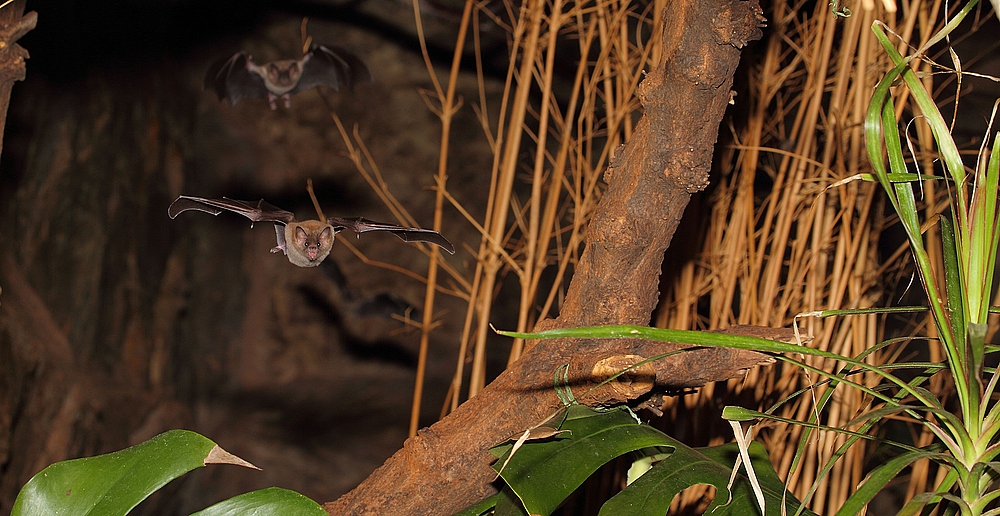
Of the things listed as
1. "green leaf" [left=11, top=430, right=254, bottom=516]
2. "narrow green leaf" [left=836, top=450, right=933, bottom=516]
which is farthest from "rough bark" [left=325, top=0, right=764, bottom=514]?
"green leaf" [left=11, top=430, right=254, bottom=516]

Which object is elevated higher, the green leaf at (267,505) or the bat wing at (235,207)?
the bat wing at (235,207)

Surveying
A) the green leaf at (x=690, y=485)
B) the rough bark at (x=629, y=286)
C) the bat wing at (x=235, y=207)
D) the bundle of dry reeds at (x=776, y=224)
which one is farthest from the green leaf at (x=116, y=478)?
the bundle of dry reeds at (x=776, y=224)

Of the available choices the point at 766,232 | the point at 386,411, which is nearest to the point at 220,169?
the point at 386,411

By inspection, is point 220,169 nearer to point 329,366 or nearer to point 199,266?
point 199,266

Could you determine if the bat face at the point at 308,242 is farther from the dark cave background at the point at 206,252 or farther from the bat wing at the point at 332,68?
the bat wing at the point at 332,68

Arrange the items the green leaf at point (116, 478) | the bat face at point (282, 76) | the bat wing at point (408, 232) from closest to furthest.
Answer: the green leaf at point (116, 478)
the bat wing at point (408, 232)
the bat face at point (282, 76)

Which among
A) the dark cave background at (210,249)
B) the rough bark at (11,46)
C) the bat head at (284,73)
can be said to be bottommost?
the dark cave background at (210,249)
